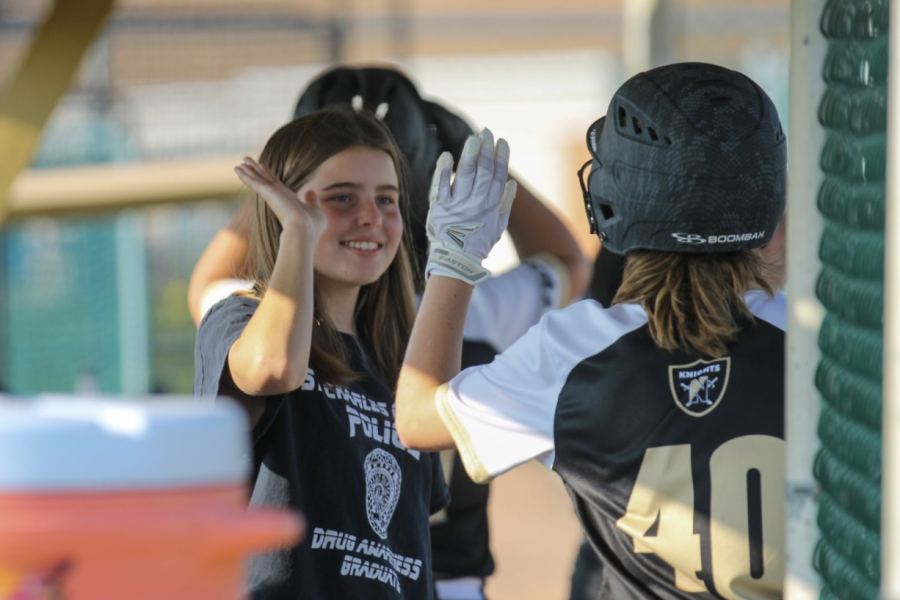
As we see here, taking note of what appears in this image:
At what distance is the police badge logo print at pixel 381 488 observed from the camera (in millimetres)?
2742

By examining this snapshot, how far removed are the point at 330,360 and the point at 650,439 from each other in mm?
883

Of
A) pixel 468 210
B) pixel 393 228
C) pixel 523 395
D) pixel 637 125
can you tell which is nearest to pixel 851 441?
pixel 523 395

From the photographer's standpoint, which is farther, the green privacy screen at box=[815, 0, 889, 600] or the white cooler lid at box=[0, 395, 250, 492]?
the green privacy screen at box=[815, 0, 889, 600]

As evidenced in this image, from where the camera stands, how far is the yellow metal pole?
3.56m

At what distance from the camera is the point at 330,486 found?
268cm

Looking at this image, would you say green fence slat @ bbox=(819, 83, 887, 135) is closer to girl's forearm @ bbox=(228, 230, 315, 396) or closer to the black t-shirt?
girl's forearm @ bbox=(228, 230, 315, 396)

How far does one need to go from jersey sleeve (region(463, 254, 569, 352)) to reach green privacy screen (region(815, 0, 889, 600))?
1.63 m

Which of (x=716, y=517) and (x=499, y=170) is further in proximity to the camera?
(x=499, y=170)

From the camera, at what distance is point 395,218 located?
306cm

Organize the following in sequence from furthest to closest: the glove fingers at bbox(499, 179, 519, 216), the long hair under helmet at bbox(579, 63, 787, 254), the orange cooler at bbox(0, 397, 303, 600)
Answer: the glove fingers at bbox(499, 179, 519, 216) → the long hair under helmet at bbox(579, 63, 787, 254) → the orange cooler at bbox(0, 397, 303, 600)

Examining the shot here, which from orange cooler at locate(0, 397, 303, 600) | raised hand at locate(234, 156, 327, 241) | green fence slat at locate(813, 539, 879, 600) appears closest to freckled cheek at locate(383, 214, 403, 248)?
raised hand at locate(234, 156, 327, 241)

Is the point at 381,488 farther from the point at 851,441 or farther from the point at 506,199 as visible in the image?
the point at 851,441

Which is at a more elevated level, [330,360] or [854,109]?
[854,109]

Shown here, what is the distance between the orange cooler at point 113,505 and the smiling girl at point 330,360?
1310mm
